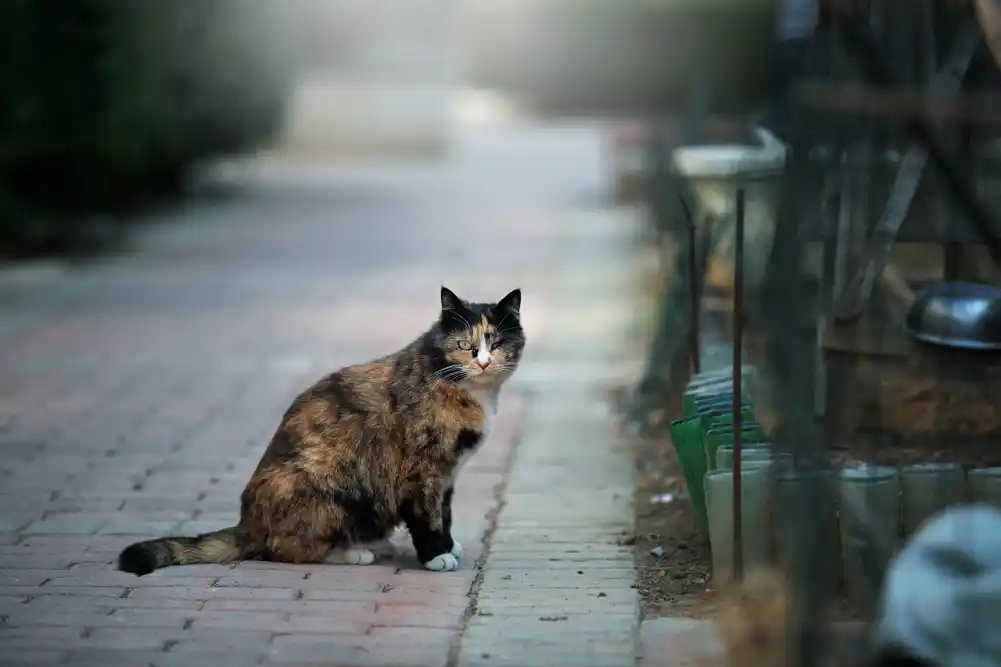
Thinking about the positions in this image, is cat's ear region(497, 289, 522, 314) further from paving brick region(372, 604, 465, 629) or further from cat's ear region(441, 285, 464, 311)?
paving brick region(372, 604, 465, 629)

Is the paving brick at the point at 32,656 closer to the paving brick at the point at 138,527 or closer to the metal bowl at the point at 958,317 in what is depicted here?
the paving brick at the point at 138,527

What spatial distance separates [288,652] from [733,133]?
860 centimetres

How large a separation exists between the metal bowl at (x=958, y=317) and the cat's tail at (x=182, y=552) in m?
2.76

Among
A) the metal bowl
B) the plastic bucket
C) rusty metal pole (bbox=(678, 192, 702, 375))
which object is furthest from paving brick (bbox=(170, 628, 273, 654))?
the metal bowl

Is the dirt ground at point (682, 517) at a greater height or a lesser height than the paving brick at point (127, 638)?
lesser

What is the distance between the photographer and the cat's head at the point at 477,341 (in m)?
4.93

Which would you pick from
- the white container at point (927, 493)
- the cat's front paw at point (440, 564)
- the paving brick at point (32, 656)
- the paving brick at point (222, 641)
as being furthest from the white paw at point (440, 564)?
the white container at point (927, 493)

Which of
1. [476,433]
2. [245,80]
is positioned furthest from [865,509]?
[245,80]

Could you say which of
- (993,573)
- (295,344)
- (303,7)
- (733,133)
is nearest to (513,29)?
(303,7)

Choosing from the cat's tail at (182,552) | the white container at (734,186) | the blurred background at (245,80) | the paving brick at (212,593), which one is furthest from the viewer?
the blurred background at (245,80)

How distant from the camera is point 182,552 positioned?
4.86m

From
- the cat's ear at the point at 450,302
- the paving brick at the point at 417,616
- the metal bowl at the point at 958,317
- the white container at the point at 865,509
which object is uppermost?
the cat's ear at the point at 450,302

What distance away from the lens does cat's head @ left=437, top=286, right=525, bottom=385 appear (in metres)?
4.93

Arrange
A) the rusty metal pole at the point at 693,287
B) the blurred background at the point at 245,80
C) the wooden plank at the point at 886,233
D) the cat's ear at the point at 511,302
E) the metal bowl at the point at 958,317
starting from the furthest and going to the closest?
the blurred background at the point at 245,80 < the wooden plank at the point at 886,233 < the rusty metal pole at the point at 693,287 < the metal bowl at the point at 958,317 < the cat's ear at the point at 511,302
